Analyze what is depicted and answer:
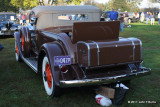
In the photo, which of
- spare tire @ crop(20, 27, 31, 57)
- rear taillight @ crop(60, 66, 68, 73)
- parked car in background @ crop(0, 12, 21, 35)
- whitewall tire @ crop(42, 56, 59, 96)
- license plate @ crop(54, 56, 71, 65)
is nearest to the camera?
license plate @ crop(54, 56, 71, 65)

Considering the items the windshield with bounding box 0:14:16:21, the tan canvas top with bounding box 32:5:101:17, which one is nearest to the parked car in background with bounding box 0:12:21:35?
the windshield with bounding box 0:14:16:21

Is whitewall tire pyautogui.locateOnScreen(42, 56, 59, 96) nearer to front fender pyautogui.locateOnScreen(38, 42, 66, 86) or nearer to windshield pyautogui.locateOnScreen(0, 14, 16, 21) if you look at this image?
front fender pyautogui.locateOnScreen(38, 42, 66, 86)


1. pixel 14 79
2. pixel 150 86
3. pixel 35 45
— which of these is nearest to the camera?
pixel 150 86

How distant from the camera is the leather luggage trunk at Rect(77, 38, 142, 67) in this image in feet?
10.4

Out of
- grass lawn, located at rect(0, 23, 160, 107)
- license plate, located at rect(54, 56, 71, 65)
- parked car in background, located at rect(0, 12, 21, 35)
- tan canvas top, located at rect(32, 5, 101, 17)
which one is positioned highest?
tan canvas top, located at rect(32, 5, 101, 17)

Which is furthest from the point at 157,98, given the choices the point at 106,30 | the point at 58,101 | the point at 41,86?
the point at 41,86

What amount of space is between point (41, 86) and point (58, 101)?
0.89 metres

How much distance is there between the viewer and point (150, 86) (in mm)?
4266

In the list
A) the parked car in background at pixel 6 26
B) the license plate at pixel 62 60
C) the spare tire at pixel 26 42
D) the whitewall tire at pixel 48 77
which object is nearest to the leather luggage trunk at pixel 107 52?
the license plate at pixel 62 60

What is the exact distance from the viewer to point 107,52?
10.7 ft

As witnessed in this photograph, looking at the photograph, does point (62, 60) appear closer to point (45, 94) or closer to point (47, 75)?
point (47, 75)

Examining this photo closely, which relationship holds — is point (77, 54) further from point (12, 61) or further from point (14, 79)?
Result: point (12, 61)

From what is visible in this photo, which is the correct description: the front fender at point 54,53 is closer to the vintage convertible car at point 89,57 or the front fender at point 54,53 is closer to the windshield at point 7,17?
the vintage convertible car at point 89,57

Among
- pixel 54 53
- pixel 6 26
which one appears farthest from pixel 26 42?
pixel 6 26
